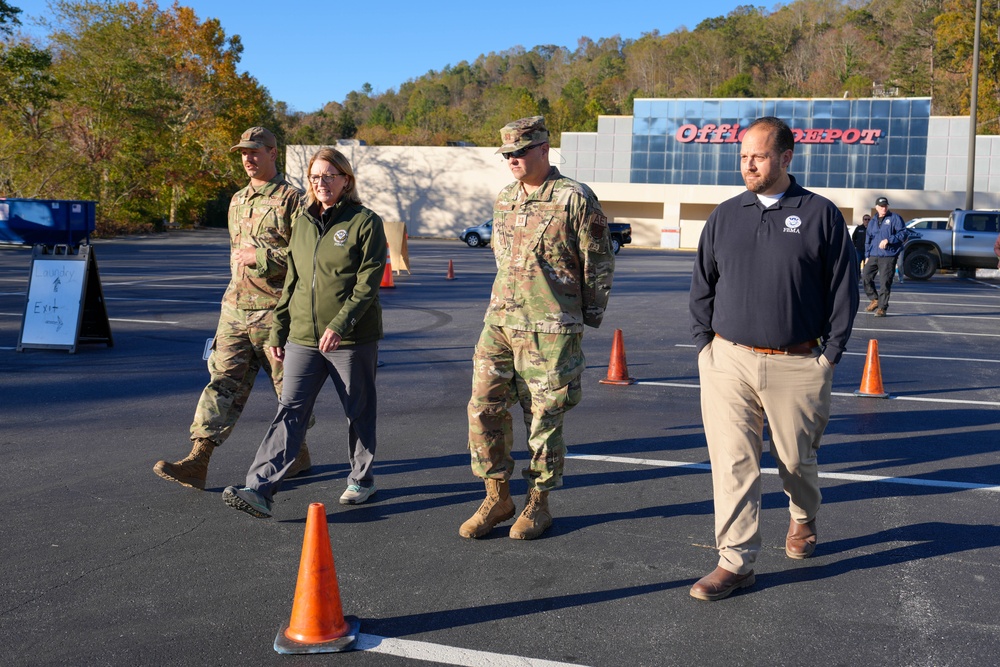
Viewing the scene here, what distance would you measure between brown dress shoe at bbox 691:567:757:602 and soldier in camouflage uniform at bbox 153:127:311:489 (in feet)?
8.79

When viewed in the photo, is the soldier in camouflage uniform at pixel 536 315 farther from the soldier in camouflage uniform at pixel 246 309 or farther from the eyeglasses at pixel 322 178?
the soldier in camouflage uniform at pixel 246 309

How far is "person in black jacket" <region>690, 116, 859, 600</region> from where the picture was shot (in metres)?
4.20

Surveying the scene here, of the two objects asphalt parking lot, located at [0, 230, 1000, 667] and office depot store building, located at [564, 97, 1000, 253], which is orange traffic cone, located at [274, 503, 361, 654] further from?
office depot store building, located at [564, 97, 1000, 253]

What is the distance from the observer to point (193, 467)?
18.2 feet

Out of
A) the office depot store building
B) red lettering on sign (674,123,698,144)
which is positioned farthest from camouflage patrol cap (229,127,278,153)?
red lettering on sign (674,123,698,144)

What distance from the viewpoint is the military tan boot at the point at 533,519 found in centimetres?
488

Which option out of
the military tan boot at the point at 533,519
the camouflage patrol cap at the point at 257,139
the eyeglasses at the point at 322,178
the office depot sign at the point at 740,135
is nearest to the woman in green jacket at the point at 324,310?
the eyeglasses at the point at 322,178

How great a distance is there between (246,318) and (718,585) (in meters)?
3.08

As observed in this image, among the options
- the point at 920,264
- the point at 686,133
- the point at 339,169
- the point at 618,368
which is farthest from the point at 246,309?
the point at 686,133

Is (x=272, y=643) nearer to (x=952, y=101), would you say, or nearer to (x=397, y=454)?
(x=397, y=454)

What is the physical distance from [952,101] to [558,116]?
106 ft

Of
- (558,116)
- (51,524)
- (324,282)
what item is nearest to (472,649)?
(324,282)

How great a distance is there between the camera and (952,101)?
71.9 metres

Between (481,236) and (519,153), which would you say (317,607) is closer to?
(519,153)
